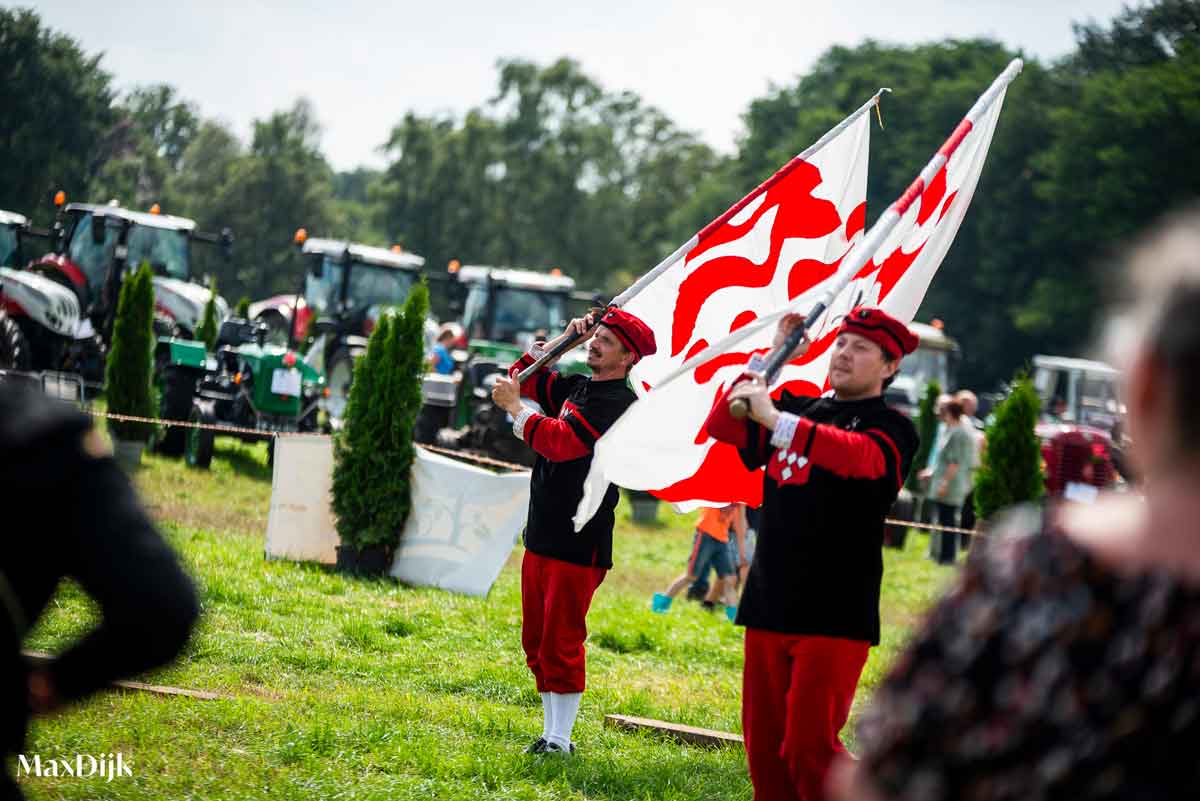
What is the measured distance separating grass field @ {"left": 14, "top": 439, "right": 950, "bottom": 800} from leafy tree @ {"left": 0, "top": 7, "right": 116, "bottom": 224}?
40.8m

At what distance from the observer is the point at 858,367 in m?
4.46

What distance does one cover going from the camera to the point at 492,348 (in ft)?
68.7

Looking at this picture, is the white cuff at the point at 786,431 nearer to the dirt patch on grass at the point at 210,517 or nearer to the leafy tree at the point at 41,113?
the dirt patch on grass at the point at 210,517

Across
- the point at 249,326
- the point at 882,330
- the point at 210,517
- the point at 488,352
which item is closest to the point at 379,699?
the point at 882,330

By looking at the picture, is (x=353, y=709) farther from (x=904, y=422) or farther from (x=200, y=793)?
(x=904, y=422)

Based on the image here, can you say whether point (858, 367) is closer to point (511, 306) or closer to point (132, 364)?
point (132, 364)

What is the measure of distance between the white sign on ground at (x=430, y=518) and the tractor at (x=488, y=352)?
2.23 meters

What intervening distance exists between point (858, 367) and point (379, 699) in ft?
11.5

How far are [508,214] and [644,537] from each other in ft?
152

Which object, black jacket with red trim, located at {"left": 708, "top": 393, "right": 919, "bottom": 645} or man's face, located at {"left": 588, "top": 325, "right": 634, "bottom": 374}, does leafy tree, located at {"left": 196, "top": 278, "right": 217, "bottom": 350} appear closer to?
man's face, located at {"left": 588, "top": 325, "right": 634, "bottom": 374}

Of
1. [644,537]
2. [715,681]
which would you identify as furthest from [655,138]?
[715,681]

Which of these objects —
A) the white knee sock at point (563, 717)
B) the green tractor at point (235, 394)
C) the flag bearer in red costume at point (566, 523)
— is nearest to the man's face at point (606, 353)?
the flag bearer in red costume at point (566, 523)

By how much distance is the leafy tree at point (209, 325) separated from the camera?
21.8 metres

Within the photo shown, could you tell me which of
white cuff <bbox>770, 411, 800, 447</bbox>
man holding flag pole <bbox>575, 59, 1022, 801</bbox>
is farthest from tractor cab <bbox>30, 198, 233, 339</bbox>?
white cuff <bbox>770, 411, 800, 447</bbox>
